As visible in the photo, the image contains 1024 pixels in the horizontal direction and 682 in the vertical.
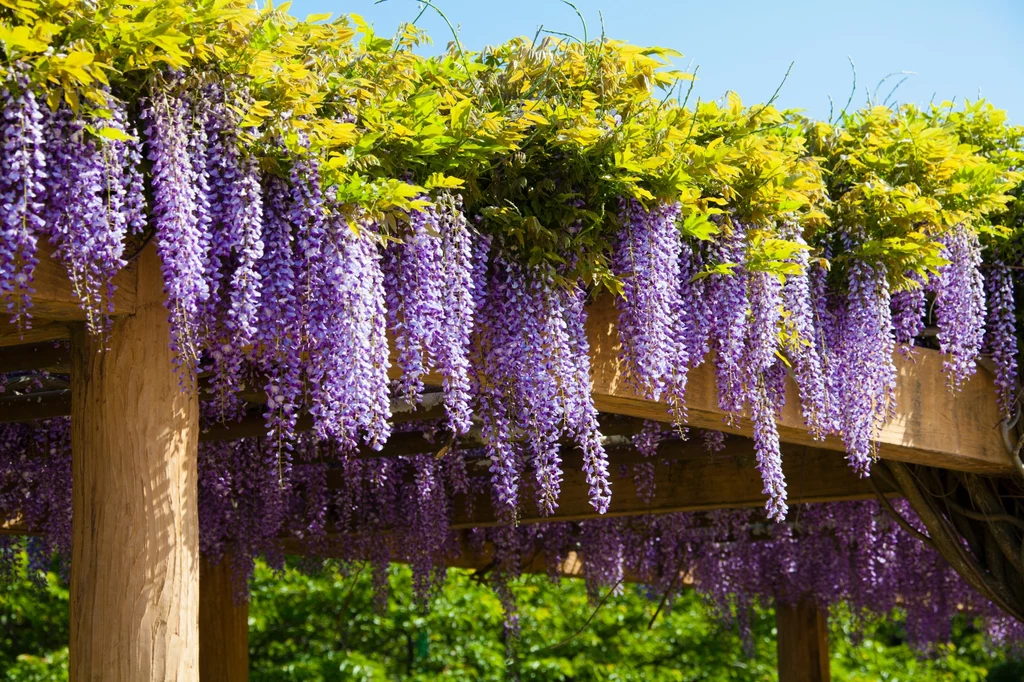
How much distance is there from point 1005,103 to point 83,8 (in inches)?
119

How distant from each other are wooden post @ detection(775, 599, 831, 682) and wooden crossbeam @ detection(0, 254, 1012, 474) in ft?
12.9

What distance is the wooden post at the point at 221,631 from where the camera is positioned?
6500 millimetres

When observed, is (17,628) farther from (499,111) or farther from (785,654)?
(499,111)

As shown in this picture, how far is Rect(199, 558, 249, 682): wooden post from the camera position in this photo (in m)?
6.50

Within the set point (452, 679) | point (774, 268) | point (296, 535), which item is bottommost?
point (452, 679)

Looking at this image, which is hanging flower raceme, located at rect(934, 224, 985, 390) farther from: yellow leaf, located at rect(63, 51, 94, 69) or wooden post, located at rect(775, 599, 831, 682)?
wooden post, located at rect(775, 599, 831, 682)

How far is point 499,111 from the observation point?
312cm

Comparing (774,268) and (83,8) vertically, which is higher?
(83,8)

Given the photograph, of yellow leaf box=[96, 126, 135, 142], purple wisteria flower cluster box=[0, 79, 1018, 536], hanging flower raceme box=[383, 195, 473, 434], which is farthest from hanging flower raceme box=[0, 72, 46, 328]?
hanging flower raceme box=[383, 195, 473, 434]

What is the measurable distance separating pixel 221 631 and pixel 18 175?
456cm

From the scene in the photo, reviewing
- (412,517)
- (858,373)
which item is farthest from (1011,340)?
(412,517)

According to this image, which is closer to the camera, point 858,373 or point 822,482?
point 858,373

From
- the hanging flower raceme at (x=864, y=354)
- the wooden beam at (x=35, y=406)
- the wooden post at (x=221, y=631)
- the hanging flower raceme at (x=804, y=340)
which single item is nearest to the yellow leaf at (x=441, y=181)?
the hanging flower raceme at (x=804, y=340)

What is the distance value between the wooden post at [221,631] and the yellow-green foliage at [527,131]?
3.95m
